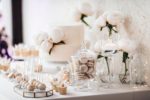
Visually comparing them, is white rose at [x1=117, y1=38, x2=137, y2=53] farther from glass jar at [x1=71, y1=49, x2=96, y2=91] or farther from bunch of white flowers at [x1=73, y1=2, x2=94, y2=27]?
bunch of white flowers at [x1=73, y1=2, x2=94, y2=27]

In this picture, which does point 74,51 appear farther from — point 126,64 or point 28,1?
point 28,1

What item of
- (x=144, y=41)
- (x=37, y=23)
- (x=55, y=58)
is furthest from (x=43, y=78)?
(x=37, y=23)

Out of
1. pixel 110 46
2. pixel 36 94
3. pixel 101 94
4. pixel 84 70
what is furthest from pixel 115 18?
pixel 36 94

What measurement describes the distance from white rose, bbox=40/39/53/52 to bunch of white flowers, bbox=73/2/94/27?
228 millimetres

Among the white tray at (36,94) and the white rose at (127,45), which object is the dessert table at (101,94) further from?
the white rose at (127,45)

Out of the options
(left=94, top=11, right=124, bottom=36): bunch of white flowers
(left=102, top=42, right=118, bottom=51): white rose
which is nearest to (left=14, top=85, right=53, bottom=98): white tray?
(left=102, top=42, right=118, bottom=51): white rose

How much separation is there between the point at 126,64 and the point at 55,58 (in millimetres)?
511

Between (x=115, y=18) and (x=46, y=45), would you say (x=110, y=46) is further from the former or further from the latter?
(x=46, y=45)

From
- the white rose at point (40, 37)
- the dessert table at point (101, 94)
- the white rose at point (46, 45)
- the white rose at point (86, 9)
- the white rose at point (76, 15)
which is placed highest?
the white rose at point (86, 9)

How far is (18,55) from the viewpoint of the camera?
2.29 metres

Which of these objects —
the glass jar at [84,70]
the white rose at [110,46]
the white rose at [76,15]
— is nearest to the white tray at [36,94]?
the glass jar at [84,70]

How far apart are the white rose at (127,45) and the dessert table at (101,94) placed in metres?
0.18

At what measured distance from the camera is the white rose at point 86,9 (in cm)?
208

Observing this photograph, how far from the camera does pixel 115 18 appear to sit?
1779 millimetres
